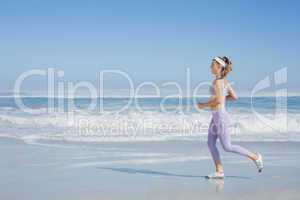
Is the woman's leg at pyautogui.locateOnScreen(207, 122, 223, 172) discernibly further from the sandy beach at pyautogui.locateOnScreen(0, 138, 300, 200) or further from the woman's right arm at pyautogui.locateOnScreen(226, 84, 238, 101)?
the woman's right arm at pyautogui.locateOnScreen(226, 84, 238, 101)

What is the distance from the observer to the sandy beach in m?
5.24

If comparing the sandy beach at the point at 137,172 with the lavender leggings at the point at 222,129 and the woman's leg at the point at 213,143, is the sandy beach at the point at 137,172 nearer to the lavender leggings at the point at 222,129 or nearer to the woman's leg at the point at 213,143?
the woman's leg at the point at 213,143

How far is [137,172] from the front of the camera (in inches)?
259

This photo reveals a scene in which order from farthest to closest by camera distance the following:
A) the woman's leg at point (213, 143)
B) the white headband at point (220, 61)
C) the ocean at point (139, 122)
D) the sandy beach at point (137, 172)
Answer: the ocean at point (139, 122), the woman's leg at point (213, 143), the white headband at point (220, 61), the sandy beach at point (137, 172)

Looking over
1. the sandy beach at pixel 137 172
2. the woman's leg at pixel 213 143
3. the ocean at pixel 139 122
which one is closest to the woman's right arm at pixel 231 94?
the woman's leg at pixel 213 143

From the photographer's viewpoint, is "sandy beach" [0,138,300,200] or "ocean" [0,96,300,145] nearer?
"sandy beach" [0,138,300,200]

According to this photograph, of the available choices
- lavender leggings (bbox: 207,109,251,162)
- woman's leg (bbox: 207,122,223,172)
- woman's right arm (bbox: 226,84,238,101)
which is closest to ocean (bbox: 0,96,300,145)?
woman's leg (bbox: 207,122,223,172)

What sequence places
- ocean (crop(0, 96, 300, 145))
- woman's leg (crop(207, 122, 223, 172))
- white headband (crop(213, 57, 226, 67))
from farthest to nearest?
ocean (crop(0, 96, 300, 145)) → woman's leg (crop(207, 122, 223, 172)) → white headband (crop(213, 57, 226, 67))

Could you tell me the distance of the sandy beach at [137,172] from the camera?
5238 mm

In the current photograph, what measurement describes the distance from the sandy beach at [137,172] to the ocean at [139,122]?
1370 mm

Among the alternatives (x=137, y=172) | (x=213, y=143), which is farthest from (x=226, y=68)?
(x=137, y=172)

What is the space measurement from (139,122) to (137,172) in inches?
405

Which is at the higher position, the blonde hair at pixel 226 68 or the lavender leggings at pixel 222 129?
the blonde hair at pixel 226 68

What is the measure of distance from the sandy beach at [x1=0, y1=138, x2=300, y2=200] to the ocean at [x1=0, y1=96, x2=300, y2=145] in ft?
4.50
